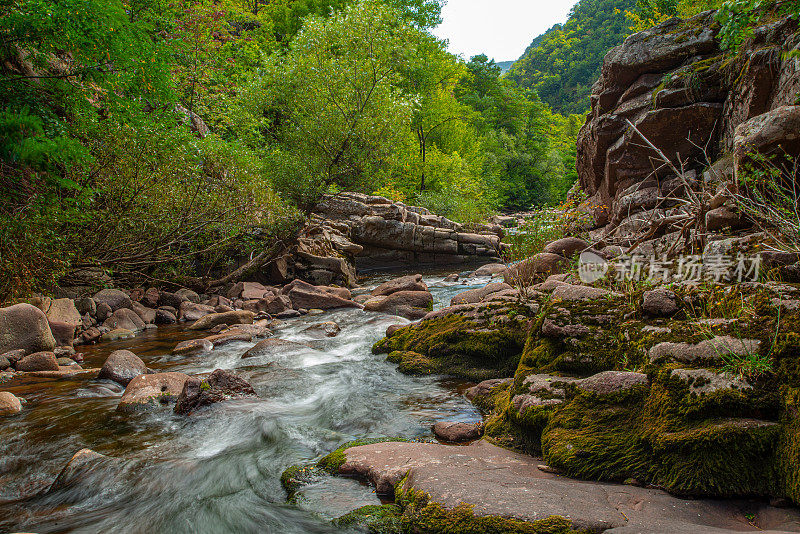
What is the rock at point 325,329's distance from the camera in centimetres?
920

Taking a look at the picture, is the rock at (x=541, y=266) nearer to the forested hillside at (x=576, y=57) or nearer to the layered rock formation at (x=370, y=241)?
the layered rock formation at (x=370, y=241)

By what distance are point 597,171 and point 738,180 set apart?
9.15 metres

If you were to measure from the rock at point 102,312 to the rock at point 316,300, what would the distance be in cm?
436

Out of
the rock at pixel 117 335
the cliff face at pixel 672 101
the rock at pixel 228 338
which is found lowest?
the rock at pixel 117 335

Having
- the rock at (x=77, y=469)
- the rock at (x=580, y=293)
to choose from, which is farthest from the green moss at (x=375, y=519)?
the rock at (x=580, y=293)

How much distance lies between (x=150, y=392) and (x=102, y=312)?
6173mm

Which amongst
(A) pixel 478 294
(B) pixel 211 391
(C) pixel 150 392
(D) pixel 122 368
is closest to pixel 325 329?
(A) pixel 478 294

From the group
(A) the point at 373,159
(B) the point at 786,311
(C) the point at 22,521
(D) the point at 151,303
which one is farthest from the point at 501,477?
(A) the point at 373,159

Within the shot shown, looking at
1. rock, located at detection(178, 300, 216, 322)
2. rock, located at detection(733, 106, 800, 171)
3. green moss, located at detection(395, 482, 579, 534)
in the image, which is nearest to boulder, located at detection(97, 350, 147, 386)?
rock, located at detection(178, 300, 216, 322)

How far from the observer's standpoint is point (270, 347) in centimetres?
789

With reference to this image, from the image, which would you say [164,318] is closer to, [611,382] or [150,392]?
[150,392]

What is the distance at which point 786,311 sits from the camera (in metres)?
2.79

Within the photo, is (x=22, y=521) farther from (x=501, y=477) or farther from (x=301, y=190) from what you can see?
(x=301, y=190)

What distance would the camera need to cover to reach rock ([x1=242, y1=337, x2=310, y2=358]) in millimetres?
7703
